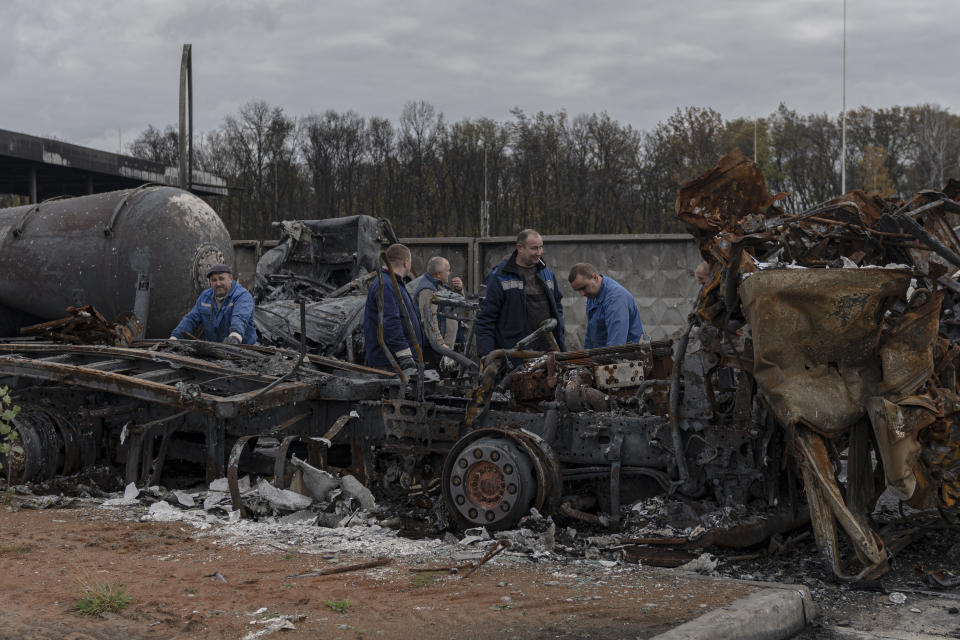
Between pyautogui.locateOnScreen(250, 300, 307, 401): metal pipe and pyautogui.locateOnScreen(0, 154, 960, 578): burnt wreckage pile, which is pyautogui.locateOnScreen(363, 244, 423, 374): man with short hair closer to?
pyautogui.locateOnScreen(0, 154, 960, 578): burnt wreckage pile

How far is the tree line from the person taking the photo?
2811 centimetres

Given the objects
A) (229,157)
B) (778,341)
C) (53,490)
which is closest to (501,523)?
(778,341)

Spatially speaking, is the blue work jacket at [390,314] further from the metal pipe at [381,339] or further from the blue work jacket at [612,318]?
the blue work jacket at [612,318]

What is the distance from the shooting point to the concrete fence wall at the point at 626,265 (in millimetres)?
13773

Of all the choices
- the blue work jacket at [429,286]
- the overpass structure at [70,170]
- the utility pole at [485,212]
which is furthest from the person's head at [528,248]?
the utility pole at [485,212]

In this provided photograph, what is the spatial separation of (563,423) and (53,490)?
401 centimetres

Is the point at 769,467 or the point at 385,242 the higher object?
the point at 385,242

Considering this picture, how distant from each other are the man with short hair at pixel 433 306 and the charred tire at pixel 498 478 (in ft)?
4.18

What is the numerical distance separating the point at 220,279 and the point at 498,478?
414cm

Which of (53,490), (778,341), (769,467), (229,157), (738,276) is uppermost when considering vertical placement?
(229,157)

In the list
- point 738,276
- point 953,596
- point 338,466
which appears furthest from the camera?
point 338,466

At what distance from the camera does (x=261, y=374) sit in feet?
22.9

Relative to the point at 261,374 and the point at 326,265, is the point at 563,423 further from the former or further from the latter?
the point at 326,265

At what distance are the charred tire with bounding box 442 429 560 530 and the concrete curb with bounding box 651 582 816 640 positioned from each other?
4.82 ft
